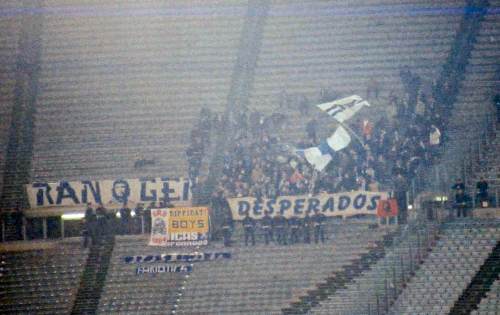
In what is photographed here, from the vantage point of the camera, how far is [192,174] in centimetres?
3400

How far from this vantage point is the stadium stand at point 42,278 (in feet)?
104

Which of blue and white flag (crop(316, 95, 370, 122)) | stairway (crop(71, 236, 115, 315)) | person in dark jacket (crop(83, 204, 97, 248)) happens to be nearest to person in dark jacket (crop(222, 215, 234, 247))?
stairway (crop(71, 236, 115, 315))

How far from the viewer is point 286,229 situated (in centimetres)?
3178

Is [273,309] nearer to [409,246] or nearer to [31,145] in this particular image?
[409,246]

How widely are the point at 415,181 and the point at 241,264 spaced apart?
16.4 feet

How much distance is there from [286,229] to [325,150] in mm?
2888

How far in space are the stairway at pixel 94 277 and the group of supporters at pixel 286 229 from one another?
10.8ft

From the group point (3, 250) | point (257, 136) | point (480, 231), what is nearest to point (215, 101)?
point (257, 136)

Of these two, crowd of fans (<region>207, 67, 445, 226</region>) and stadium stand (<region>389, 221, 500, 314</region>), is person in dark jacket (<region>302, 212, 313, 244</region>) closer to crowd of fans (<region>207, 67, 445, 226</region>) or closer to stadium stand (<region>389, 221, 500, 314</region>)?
crowd of fans (<region>207, 67, 445, 226</region>)

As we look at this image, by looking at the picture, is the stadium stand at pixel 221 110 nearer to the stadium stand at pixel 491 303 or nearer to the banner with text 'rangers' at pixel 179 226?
the stadium stand at pixel 491 303

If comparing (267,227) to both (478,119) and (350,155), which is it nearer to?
(350,155)

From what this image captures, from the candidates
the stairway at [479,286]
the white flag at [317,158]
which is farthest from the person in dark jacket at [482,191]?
the white flag at [317,158]

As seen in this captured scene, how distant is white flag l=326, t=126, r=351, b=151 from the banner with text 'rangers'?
13.2 feet

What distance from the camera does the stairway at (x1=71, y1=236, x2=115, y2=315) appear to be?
31.3 metres
